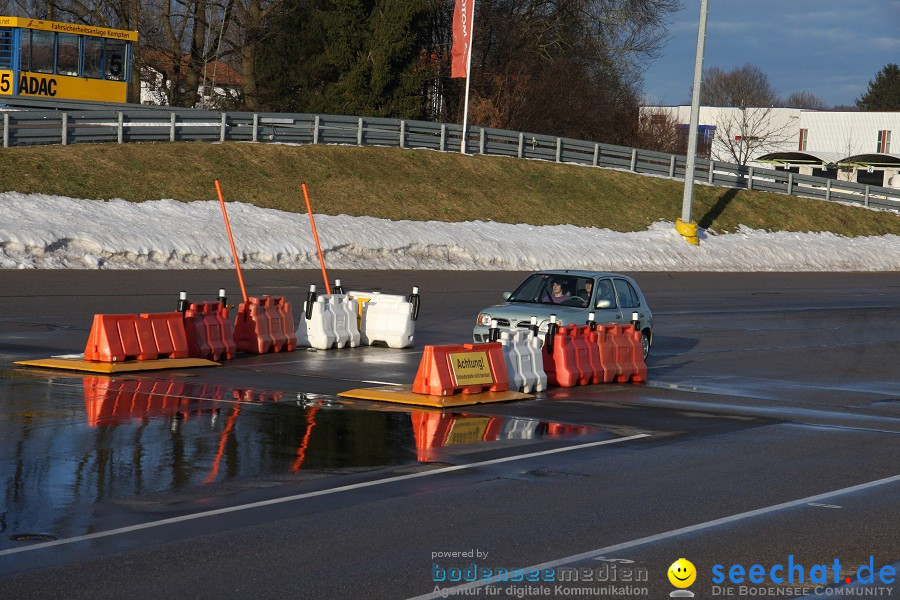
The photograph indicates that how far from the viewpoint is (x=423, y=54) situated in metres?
56.5

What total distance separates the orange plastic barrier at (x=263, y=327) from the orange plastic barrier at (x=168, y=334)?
5.68ft

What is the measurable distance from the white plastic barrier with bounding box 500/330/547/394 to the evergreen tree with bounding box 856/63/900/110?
126323 mm

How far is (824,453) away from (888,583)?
459cm

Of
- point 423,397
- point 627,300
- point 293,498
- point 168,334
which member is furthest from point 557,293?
point 293,498

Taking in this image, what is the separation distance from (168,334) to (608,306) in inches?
272

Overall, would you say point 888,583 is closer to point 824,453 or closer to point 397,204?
point 824,453

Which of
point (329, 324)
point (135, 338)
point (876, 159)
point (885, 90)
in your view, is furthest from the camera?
point (885, 90)

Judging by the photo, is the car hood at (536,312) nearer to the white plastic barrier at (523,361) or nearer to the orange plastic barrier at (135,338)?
the white plastic barrier at (523,361)

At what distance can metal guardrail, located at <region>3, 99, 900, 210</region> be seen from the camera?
3691cm

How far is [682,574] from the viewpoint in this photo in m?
6.96

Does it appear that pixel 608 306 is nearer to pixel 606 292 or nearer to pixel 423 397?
pixel 606 292

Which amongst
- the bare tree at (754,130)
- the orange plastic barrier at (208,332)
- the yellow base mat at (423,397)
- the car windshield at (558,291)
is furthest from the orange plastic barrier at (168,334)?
the bare tree at (754,130)

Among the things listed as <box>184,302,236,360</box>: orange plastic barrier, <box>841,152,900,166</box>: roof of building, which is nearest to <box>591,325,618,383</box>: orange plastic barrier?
<box>184,302,236,360</box>: orange plastic barrier

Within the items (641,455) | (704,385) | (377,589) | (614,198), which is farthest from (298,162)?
(377,589)
